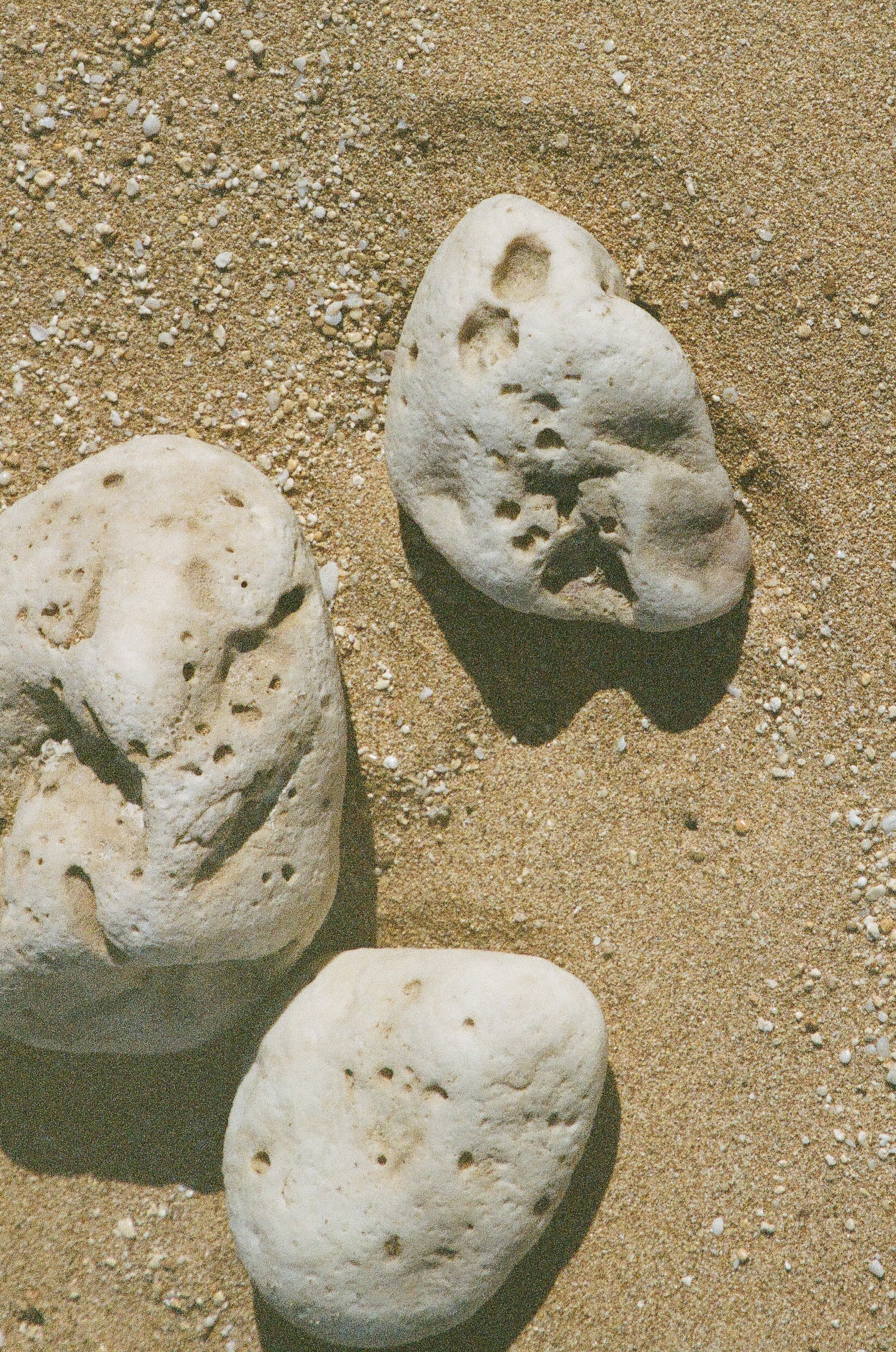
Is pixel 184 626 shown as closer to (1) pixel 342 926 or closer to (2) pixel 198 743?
(2) pixel 198 743

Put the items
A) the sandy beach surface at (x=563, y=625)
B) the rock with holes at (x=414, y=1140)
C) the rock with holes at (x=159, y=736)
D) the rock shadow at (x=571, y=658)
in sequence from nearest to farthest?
the rock with holes at (x=159, y=736) < the rock with holes at (x=414, y=1140) < the sandy beach surface at (x=563, y=625) < the rock shadow at (x=571, y=658)

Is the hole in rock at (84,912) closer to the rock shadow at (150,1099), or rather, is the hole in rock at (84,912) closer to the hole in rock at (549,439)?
the rock shadow at (150,1099)

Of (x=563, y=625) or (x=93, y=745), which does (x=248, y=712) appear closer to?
(x=93, y=745)

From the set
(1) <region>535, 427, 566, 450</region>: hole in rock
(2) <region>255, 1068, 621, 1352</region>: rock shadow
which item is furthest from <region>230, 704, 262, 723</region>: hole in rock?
(2) <region>255, 1068, 621, 1352</region>: rock shadow

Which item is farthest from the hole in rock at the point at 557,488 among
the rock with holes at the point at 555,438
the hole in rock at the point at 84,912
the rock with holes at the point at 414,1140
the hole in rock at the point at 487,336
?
the hole in rock at the point at 84,912

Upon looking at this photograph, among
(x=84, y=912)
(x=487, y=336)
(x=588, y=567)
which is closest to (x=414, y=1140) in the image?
(x=84, y=912)

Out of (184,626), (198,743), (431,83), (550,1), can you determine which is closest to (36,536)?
(184,626)

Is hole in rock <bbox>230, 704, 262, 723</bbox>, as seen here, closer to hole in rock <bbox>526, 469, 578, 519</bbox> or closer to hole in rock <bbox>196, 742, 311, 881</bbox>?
hole in rock <bbox>196, 742, 311, 881</bbox>
